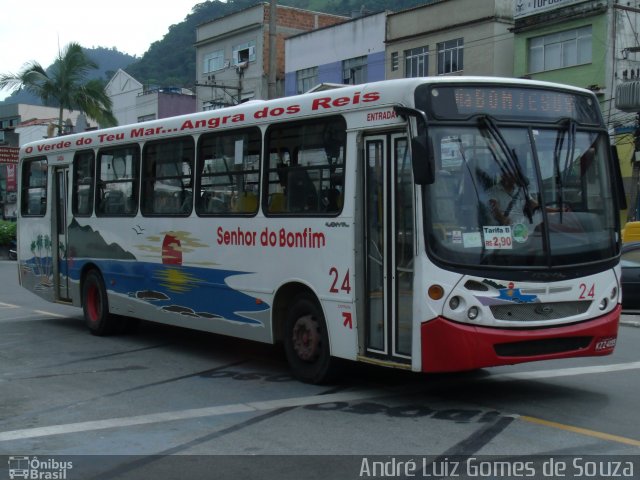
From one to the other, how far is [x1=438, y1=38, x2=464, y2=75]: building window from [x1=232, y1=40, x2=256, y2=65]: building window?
55.7ft

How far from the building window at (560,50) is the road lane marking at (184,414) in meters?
26.0

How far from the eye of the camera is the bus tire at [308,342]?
872cm

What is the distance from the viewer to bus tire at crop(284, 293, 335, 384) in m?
8.72

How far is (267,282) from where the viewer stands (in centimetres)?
952

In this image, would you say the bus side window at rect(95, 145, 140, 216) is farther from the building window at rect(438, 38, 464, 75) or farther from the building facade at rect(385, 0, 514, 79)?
the building window at rect(438, 38, 464, 75)

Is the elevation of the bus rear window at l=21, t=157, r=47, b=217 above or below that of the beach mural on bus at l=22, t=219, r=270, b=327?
above

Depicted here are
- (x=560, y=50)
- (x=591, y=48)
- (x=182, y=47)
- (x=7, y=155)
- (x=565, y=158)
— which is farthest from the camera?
(x=182, y=47)

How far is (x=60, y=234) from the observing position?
14.0m

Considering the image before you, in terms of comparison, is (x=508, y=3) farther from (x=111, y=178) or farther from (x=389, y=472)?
(x=389, y=472)

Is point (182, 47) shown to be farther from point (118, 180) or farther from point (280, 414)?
point (280, 414)

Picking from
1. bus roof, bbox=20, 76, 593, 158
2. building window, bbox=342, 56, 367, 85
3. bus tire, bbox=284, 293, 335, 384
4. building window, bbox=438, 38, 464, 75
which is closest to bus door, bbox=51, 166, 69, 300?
bus roof, bbox=20, 76, 593, 158

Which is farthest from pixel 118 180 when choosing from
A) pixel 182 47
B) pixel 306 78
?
pixel 182 47

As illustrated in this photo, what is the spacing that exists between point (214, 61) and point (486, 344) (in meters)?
50.2

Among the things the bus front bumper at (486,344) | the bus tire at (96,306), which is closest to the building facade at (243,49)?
the bus tire at (96,306)
